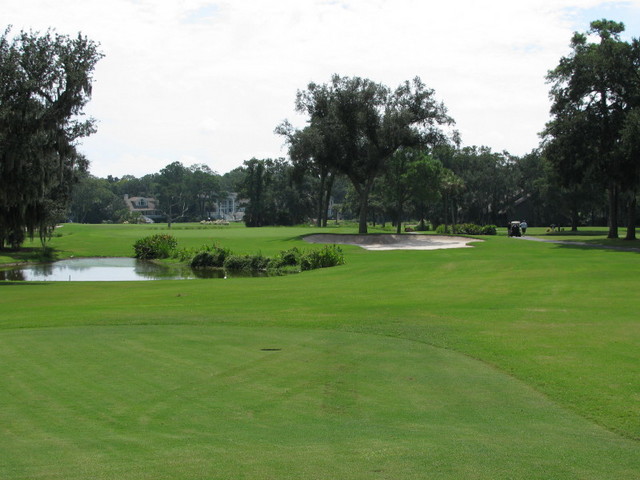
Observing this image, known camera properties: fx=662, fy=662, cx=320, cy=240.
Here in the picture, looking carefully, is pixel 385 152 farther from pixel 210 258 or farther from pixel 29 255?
pixel 29 255

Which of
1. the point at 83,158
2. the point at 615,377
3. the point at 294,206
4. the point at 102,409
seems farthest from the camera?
the point at 294,206

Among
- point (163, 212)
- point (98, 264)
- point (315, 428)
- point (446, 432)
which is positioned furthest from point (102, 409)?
point (163, 212)

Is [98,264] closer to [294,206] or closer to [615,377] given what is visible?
[615,377]

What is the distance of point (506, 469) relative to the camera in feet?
18.5

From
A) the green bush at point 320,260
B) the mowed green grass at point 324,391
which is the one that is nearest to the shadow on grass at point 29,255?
the green bush at point 320,260

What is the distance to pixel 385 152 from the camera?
63781 millimetres

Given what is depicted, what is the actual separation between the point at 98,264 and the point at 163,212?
121 meters

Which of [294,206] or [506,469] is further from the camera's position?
[294,206]

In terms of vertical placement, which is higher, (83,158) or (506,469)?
(83,158)

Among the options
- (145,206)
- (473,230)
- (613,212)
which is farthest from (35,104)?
(145,206)

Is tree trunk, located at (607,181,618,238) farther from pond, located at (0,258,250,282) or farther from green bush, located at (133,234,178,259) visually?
green bush, located at (133,234,178,259)

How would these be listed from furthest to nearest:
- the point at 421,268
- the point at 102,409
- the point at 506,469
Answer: the point at 421,268
the point at 102,409
the point at 506,469

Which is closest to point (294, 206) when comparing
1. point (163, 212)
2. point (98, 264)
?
point (163, 212)

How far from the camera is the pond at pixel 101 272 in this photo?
34.7m
